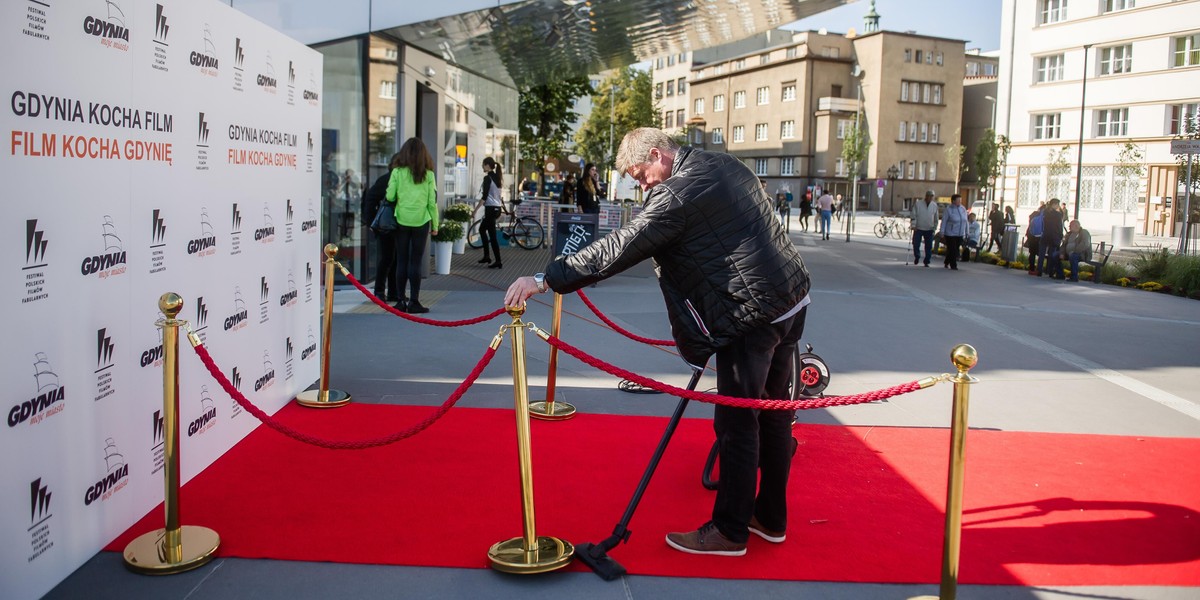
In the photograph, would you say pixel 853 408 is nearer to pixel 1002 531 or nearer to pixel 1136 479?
pixel 1136 479

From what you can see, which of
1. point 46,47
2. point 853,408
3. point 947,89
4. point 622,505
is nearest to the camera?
point 46,47

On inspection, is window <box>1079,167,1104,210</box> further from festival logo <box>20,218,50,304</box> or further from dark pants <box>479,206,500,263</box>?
festival logo <box>20,218,50,304</box>

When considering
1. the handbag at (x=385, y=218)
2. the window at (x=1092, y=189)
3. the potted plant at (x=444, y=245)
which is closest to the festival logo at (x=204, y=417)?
the handbag at (x=385, y=218)

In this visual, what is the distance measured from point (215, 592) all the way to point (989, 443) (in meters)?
5.02

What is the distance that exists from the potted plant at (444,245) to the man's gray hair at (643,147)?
11.7 metres

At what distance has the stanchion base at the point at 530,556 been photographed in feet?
13.7

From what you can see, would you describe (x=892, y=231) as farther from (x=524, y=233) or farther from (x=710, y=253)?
Result: (x=710, y=253)

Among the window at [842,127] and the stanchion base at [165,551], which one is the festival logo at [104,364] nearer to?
the stanchion base at [165,551]

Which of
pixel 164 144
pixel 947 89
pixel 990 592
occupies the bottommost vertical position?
pixel 990 592

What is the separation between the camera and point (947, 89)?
8650 centimetres

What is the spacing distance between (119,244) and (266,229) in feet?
6.65

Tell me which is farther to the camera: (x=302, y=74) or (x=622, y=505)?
(x=302, y=74)

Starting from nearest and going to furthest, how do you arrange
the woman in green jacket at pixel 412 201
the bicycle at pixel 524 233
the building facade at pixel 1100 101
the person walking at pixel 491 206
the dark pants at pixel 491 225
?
the woman in green jacket at pixel 412 201 → the dark pants at pixel 491 225 → the person walking at pixel 491 206 → the bicycle at pixel 524 233 → the building facade at pixel 1100 101

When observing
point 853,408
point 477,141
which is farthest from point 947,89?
point 853,408
